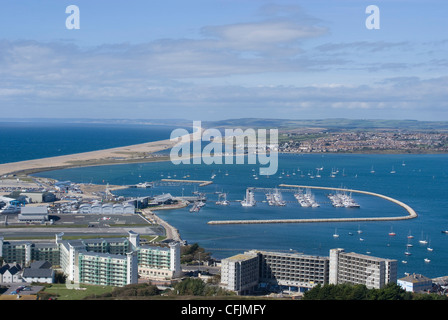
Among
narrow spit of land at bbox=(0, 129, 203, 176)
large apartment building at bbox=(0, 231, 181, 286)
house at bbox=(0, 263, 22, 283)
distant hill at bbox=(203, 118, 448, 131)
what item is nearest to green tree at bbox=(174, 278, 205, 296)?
large apartment building at bbox=(0, 231, 181, 286)

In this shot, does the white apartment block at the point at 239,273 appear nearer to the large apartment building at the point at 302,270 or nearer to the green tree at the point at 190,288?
the large apartment building at the point at 302,270

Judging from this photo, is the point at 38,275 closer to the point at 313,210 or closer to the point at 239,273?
the point at 239,273

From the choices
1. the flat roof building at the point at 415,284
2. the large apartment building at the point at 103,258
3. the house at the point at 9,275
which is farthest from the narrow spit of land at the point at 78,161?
the flat roof building at the point at 415,284

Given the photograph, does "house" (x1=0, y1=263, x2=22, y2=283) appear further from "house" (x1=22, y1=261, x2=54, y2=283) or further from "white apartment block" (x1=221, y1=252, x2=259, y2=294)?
"white apartment block" (x1=221, y1=252, x2=259, y2=294)

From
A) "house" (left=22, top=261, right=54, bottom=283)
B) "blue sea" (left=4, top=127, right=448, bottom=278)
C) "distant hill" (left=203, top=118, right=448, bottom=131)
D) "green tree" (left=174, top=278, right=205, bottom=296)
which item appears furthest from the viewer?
"distant hill" (left=203, top=118, right=448, bottom=131)

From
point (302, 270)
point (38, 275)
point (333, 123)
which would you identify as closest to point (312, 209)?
point (302, 270)
